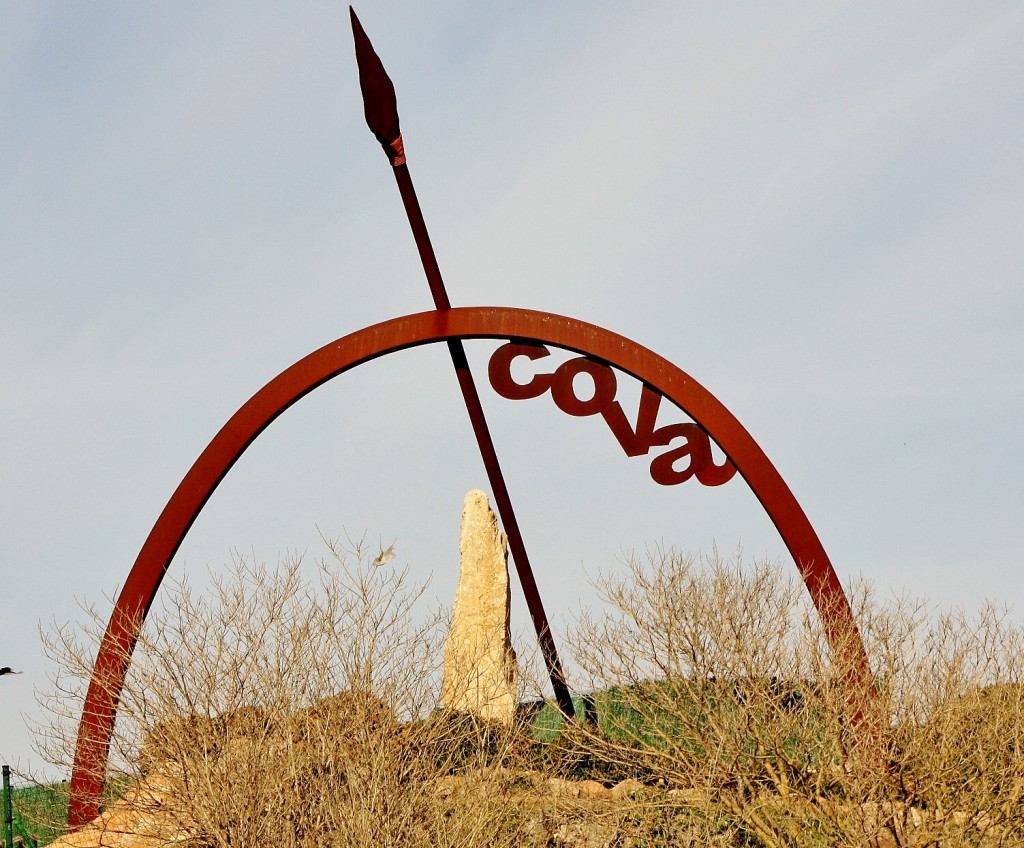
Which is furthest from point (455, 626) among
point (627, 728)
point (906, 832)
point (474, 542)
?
point (906, 832)

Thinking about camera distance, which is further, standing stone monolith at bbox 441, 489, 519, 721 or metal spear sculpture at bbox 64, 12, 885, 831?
standing stone monolith at bbox 441, 489, 519, 721

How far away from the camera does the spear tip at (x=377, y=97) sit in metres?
11.0

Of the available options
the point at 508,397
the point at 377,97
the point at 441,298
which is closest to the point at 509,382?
the point at 508,397

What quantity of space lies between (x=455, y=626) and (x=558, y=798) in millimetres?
3327

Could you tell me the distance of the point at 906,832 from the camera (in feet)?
34.3

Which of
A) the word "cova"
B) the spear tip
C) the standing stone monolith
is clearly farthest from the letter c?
the standing stone monolith

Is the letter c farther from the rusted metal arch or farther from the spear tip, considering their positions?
the spear tip

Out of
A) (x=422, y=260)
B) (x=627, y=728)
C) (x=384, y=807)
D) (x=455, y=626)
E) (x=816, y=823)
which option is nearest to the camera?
(x=384, y=807)

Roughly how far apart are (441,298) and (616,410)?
2.11 meters

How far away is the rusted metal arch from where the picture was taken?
11055mm

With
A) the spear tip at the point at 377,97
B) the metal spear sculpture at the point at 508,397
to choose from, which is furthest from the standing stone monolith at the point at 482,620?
the spear tip at the point at 377,97

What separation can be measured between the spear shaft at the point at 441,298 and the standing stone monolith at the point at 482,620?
69 centimetres

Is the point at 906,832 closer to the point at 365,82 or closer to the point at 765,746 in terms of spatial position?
the point at 765,746

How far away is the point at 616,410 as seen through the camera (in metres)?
11.4
